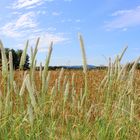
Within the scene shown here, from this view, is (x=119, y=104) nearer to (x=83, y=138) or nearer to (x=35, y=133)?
(x=83, y=138)

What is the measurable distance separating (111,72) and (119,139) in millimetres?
528

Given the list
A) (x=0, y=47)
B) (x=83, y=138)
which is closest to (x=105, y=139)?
(x=83, y=138)

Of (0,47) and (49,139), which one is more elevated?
(0,47)

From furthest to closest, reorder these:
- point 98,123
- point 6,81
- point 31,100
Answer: point 98,123, point 6,81, point 31,100

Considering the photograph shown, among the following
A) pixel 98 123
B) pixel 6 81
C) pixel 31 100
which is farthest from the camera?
pixel 98 123

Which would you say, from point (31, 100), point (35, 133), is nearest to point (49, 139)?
point (35, 133)

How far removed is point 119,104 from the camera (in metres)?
3.15

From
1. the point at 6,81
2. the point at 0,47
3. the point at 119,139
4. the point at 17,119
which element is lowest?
the point at 119,139

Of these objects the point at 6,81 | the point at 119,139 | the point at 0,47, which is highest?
the point at 0,47

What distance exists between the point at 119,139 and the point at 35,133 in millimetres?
736

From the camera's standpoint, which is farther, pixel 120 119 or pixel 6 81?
pixel 120 119

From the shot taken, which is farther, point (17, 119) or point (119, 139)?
point (119, 139)

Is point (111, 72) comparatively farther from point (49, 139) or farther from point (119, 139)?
point (49, 139)

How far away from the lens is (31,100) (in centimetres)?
278
